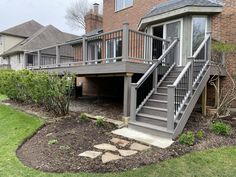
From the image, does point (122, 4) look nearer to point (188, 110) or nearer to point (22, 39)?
point (188, 110)

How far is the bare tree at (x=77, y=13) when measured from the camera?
144 feet

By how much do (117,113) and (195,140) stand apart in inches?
156

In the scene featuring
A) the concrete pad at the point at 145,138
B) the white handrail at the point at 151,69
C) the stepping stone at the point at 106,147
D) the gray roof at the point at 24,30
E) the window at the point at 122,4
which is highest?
the gray roof at the point at 24,30

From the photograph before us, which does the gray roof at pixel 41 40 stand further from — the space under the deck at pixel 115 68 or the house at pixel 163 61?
the space under the deck at pixel 115 68

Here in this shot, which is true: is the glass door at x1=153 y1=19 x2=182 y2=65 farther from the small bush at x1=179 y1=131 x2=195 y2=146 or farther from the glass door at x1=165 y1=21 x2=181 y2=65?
the small bush at x1=179 y1=131 x2=195 y2=146

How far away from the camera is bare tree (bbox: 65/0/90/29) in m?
43.8

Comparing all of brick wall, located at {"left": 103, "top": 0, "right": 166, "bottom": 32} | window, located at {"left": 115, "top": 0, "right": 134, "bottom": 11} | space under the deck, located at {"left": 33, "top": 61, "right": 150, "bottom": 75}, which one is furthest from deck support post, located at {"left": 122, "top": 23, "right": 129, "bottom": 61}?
window, located at {"left": 115, "top": 0, "right": 134, "bottom": 11}

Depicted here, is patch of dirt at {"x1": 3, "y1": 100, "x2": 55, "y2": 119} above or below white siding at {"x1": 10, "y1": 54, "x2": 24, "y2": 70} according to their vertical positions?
below

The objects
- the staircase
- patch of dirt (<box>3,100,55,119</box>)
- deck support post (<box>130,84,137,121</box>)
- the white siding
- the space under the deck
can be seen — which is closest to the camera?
the staircase

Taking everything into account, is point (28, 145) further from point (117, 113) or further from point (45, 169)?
point (117, 113)

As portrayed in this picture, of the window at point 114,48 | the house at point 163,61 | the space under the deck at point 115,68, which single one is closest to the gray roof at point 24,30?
the house at point 163,61

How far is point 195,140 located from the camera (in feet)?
21.6

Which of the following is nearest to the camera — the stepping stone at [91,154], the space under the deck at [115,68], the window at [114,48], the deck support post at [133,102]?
the stepping stone at [91,154]

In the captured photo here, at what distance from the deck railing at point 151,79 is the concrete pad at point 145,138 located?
62 cm
